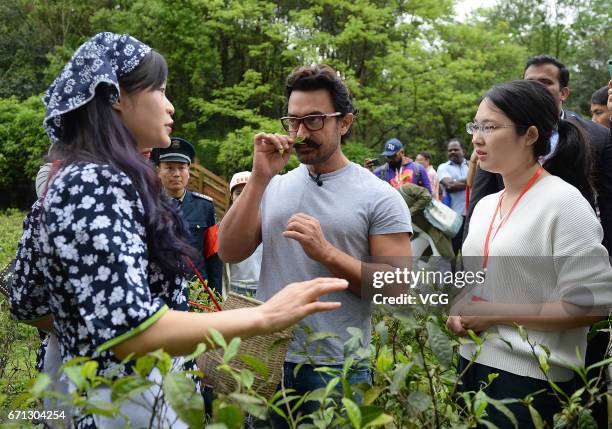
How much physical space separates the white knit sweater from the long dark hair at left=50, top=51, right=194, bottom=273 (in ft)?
3.59

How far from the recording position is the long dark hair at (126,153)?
1.50 m

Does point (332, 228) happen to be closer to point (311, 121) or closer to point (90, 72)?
point (311, 121)

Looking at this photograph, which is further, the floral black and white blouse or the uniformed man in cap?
the uniformed man in cap

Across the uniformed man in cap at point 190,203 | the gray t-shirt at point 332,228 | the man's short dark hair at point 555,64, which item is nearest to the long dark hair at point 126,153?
the gray t-shirt at point 332,228

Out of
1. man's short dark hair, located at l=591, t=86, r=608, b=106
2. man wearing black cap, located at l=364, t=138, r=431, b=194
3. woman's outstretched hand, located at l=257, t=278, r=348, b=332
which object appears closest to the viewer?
woman's outstretched hand, located at l=257, t=278, r=348, b=332

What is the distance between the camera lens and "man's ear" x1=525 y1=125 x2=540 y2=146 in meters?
2.25

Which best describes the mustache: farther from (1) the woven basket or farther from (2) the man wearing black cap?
(2) the man wearing black cap

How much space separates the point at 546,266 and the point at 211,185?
14008mm

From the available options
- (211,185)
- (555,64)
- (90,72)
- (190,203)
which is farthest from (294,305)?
(211,185)

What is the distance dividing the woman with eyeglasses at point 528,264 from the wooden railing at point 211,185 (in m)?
13.5

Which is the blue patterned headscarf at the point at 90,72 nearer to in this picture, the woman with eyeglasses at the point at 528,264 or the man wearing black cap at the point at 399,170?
the woman with eyeglasses at the point at 528,264

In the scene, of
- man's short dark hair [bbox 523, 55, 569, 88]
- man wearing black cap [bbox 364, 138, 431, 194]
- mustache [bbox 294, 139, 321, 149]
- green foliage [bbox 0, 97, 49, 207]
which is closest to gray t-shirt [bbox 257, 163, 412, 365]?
mustache [bbox 294, 139, 321, 149]

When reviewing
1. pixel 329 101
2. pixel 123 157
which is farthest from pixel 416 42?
pixel 123 157

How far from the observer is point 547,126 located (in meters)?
2.28
